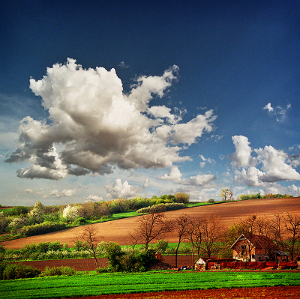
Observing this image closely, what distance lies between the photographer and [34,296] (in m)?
23.9

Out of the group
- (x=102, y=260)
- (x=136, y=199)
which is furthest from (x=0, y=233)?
Answer: (x=136, y=199)

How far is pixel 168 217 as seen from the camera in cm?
10119

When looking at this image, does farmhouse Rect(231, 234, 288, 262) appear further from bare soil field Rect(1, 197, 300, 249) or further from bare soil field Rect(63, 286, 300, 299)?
bare soil field Rect(63, 286, 300, 299)

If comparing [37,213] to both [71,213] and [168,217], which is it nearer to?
[71,213]

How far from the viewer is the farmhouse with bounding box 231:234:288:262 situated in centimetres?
5194

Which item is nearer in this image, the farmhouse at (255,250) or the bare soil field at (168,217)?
the farmhouse at (255,250)

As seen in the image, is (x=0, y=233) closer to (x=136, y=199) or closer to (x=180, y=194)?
(x=136, y=199)

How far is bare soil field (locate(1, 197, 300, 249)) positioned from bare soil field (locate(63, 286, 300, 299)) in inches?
2218

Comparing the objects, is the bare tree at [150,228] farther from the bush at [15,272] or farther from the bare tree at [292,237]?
the bare tree at [292,237]

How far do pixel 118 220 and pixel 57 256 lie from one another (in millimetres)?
41757

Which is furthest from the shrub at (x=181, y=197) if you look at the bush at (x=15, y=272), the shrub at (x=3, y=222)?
the bush at (x=15, y=272)

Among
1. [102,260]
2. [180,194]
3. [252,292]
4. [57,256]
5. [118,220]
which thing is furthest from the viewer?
[180,194]

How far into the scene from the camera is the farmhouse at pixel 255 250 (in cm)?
5194

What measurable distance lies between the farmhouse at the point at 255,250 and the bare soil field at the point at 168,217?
2701 centimetres
